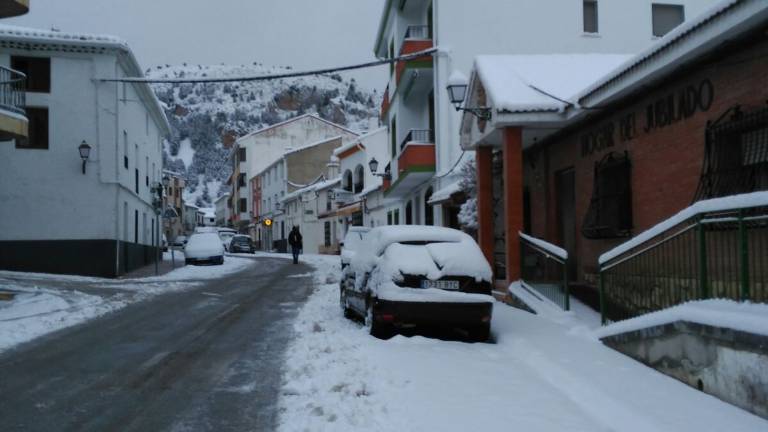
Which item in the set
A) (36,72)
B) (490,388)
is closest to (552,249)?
(490,388)

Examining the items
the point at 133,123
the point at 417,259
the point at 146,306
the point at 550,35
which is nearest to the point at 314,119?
the point at 133,123

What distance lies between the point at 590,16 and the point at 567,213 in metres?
11.6

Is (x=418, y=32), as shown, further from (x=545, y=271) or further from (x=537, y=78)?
(x=545, y=271)

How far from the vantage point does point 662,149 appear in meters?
9.91

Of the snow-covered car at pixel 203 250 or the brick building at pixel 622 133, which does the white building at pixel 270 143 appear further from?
the brick building at pixel 622 133

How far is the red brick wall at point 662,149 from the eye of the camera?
26.2 ft

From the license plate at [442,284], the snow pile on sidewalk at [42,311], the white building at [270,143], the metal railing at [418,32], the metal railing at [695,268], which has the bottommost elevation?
the snow pile on sidewalk at [42,311]

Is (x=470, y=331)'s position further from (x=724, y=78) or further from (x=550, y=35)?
(x=550, y=35)

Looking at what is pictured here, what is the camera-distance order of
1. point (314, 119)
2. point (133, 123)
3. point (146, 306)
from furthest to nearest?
point (314, 119), point (133, 123), point (146, 306)

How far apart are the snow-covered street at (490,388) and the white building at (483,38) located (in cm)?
1272

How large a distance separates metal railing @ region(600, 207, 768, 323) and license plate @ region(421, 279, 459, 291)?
187 cm

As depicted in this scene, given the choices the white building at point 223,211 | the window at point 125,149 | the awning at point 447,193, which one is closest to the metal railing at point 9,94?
the window at point 125,149

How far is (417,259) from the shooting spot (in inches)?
356

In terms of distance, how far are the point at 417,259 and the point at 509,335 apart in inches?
64.2
